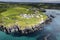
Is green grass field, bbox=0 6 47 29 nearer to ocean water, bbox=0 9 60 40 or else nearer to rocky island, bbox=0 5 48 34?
rocky island, bbox=0 5 48 34

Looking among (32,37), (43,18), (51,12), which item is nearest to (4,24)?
(32,37)

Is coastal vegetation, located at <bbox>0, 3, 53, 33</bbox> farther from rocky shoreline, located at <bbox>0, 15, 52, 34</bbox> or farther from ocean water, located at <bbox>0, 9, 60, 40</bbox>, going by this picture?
ocean water, located at <bbox>0, 9, 60, 40</bbox>

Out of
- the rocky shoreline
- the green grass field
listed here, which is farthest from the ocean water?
the green grass field

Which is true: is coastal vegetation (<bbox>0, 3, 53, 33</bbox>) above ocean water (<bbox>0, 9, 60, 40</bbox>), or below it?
above

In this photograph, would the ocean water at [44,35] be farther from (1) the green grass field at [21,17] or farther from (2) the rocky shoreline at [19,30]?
(1) the green grass field at [21,17]

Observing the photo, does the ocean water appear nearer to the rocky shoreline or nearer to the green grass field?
the rocky shoreline

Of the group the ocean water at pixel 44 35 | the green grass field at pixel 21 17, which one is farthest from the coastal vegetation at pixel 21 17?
the ocean water at pixel 44 35

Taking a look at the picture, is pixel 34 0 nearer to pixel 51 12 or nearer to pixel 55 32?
pixel 51 12

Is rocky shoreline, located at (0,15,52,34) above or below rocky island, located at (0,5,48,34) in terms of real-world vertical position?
below
